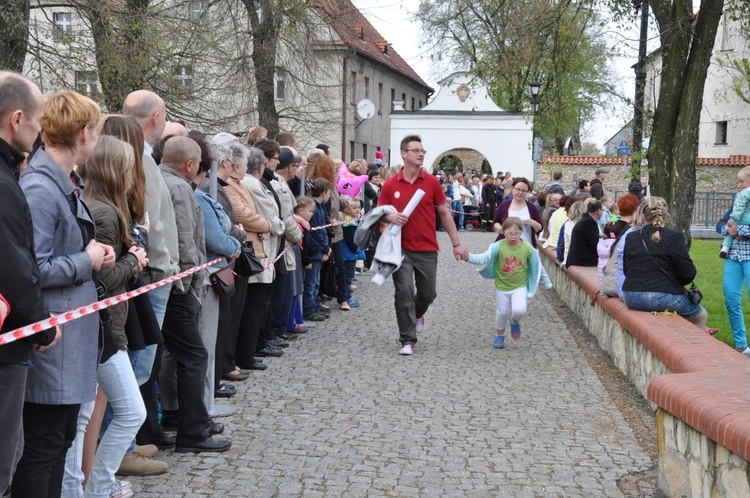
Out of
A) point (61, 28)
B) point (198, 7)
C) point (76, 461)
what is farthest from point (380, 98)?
point (76, 461)

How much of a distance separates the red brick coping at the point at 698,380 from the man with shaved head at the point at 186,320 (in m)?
2.73

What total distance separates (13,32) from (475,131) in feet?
113

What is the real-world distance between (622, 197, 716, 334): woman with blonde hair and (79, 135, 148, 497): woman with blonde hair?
5.22 metres

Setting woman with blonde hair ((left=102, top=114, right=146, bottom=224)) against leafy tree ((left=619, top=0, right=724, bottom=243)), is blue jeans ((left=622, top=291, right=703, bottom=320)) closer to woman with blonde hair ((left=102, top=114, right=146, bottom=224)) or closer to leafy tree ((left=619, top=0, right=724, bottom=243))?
leafy tree ((left=619, top=0, right=724, bottom=243))

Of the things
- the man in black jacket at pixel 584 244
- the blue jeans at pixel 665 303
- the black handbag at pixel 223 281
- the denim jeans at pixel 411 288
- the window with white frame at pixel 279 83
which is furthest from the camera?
the window with white frame at pixel 279 83

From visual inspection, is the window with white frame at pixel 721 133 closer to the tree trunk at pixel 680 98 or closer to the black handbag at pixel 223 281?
the tree trunk at pixel 680 98

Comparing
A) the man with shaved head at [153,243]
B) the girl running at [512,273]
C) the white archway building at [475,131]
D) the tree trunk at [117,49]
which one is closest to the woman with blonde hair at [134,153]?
the man with shaved head at [153,243]

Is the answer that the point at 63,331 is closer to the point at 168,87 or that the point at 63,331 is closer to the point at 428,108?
the point at 168,87

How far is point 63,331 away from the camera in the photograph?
3.72 m

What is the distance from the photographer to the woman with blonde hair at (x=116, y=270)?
4.53 metres

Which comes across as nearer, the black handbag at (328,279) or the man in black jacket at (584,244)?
the black handbag at (328,279)

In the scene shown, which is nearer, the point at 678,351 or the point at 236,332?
the point at 678,351

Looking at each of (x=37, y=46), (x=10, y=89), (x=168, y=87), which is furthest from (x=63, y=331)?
(x=168, y=87)

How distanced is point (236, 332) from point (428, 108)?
124 ft
